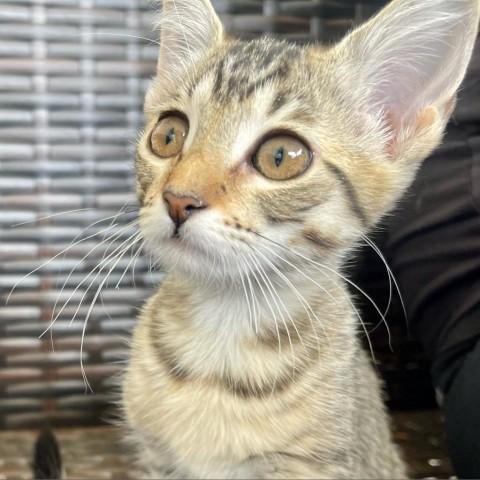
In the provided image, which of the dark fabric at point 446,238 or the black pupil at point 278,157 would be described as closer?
the black pupil at point 278,157

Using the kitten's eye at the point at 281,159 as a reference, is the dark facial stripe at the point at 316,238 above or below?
below

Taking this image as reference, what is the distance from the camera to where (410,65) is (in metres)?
0.72

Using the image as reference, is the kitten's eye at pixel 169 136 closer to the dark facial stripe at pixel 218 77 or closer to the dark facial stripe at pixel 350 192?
the dark facial stripe at pixel 218 77

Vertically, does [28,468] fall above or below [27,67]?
below

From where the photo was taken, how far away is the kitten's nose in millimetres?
605

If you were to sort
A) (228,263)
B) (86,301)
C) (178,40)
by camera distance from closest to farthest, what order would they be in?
(228,263) < (178,40) < (86,301)

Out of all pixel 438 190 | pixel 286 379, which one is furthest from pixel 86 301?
pixel 438 190

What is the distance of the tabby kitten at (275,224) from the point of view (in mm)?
645

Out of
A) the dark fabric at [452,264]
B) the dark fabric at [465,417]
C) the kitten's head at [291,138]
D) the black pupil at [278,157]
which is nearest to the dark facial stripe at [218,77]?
the kitten's head at [291,138]

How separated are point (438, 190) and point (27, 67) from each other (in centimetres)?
53

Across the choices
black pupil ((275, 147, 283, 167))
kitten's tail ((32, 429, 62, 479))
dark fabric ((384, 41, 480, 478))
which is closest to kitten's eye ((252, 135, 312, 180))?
black pupil ((275, 147, 283, 167))

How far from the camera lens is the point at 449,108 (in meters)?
0.70

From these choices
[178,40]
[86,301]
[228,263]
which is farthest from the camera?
Result: [86,301]

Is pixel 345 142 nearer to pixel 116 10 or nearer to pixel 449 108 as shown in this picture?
pixel 449 108
